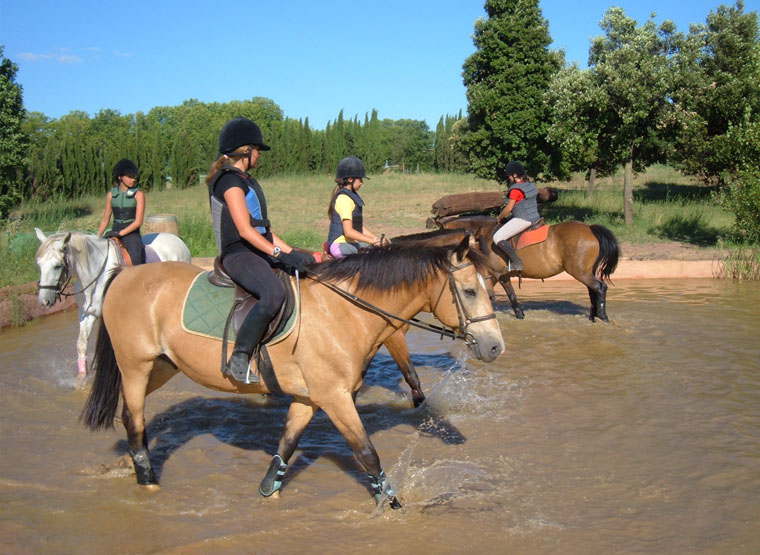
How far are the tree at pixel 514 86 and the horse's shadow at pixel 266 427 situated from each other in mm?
18850

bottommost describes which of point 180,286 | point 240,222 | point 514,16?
point 180,286

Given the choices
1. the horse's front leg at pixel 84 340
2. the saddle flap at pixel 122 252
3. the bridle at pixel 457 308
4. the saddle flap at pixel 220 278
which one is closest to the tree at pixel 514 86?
the saddle flap at pixel 122 252

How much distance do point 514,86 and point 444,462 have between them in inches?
831

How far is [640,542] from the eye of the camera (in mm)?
4078

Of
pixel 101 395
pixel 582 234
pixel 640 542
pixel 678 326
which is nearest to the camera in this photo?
pixel 640 542

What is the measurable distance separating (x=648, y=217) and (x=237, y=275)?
62.9 ft

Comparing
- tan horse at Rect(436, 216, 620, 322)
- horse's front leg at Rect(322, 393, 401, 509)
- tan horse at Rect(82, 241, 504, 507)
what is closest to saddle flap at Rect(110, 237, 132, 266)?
tan horse at Rect(82, 241, 504, 507)

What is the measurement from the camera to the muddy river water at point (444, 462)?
13.8 ft

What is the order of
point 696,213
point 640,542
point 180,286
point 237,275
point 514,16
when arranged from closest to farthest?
1. point 640,542
2. point 237,275
3. point 180,286
4. point 696,213
5. point 514,16

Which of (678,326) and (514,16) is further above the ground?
(514,16)

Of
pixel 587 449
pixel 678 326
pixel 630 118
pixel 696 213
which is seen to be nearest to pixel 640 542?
pixel 587 449

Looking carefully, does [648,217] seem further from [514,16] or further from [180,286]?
[180,286]

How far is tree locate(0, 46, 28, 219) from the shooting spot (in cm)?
2014

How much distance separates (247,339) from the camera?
4.24 m
